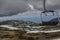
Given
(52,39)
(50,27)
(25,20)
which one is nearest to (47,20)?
(50,27)

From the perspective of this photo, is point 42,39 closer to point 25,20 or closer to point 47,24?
point 47,24

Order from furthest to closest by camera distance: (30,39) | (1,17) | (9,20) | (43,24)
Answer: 1. (9,20)
2. (1,17)
3. (43,24)
4. (30,39)

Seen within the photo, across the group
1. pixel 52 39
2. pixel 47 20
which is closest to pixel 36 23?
pixel 47 20

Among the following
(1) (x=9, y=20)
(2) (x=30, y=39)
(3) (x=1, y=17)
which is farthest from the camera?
(1) (x=9, y=20)

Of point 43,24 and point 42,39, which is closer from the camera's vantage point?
point 42,39

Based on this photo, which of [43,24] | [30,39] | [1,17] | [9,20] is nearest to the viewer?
[30,39]

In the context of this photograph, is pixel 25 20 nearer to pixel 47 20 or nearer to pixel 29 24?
pixel 29 24

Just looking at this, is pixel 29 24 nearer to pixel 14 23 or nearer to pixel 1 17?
pixel 14 23

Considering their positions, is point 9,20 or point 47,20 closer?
point 47,20

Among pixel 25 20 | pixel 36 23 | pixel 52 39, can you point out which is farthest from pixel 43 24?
pixel 52 39
